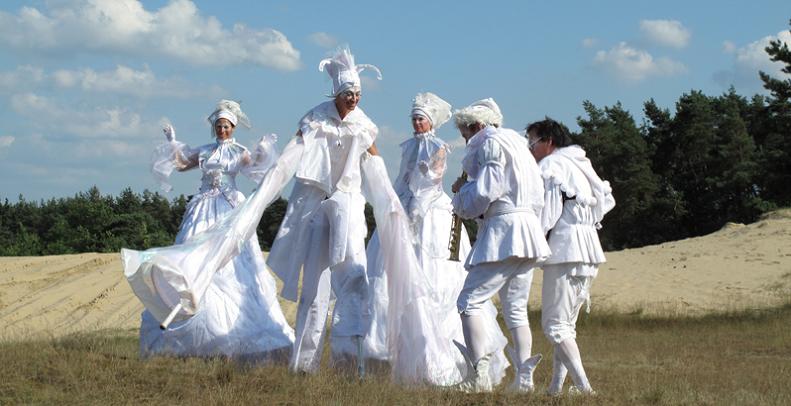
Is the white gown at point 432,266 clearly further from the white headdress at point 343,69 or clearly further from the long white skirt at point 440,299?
the white headdress at point 343,69

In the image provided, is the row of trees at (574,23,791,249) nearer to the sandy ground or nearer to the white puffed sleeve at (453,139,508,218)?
the sandy ground

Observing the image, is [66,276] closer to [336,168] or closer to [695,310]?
[695,310]

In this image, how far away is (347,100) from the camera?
28.5ft

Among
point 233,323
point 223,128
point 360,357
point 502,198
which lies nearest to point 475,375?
point 360,357

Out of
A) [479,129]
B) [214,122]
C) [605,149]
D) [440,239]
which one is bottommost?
[440,239]

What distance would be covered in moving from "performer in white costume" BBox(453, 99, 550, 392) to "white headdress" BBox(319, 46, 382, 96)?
1298 mm

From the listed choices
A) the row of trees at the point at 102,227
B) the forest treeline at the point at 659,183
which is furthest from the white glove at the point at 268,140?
the forest treeline at the point at 659,183

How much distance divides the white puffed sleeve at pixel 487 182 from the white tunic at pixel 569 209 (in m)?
0.73

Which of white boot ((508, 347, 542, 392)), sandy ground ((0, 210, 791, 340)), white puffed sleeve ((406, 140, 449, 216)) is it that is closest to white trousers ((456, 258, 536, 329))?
white boot ((508, 347, 542, 392))

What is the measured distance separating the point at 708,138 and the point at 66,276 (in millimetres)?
35857

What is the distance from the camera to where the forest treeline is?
42812 millimetres

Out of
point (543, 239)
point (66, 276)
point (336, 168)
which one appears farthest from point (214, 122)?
point (66, 276)

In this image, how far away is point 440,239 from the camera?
32.7ft

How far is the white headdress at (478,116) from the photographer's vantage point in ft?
26.7
